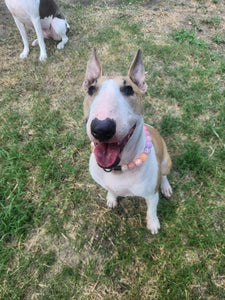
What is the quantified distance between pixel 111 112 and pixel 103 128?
12 cm

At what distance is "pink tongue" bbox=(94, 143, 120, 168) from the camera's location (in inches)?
64.7

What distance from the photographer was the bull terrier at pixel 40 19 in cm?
397

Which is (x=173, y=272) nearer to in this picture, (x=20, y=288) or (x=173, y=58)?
(x=20, y=288)

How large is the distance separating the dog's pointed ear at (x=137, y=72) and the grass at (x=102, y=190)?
1437 millimetres

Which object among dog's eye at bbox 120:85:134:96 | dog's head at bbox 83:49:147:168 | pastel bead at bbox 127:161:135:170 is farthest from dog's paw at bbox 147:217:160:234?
dog's eye at bbox 120:85:134:96

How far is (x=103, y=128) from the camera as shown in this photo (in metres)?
1.38

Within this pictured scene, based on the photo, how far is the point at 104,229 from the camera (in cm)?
269

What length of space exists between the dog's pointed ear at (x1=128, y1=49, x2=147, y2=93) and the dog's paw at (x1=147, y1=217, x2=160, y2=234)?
1381 mm

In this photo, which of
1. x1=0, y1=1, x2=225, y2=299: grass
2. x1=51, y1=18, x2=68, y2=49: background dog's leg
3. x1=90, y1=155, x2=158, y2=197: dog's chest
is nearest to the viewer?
x1=90, y1=155, x2=158, y2=197: dog's chest

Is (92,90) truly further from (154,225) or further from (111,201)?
(154,225)

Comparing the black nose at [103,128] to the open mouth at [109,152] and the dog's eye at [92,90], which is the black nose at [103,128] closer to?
the open mouth at [109,152]

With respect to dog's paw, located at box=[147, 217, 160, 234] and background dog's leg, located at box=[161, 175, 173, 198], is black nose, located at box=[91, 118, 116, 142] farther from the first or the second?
background dog's leg, located at box=[161, 175, 173, 198]

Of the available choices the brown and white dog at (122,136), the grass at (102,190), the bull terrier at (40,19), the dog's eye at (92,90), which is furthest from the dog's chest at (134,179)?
the bull terrier at (40,19)

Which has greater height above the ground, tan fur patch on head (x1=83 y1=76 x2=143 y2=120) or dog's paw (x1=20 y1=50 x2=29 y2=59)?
tan fur patch on head (x1=83 y1=76 x2=143 y2=120)
